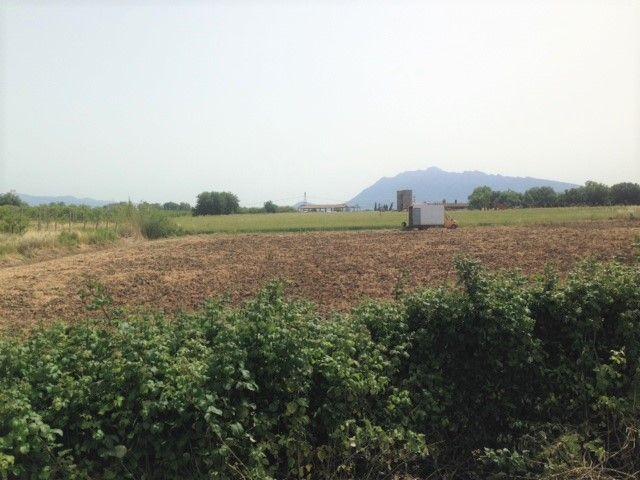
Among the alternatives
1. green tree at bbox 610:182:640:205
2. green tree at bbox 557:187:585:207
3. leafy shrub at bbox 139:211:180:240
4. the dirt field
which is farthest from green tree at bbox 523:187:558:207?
the dirt field

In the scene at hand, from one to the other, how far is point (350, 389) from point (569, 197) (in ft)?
321

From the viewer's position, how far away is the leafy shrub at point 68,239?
2550 cm

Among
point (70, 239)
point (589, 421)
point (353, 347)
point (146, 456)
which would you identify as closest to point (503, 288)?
point (589, 421)

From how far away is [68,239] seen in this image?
2600 cm

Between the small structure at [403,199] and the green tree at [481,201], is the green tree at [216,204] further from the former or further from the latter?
the green tree at [481,201]

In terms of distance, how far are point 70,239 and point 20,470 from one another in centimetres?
2561

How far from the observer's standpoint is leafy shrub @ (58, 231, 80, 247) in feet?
83.7

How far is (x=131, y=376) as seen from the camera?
335 centimetres

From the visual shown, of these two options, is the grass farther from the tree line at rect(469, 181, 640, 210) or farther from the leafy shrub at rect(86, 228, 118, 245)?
the tree line at rect(469, 181, 640, 210)

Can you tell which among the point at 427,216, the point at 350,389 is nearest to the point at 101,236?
the point at 427,216

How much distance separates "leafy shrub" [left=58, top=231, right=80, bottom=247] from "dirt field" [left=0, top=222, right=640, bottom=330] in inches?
130

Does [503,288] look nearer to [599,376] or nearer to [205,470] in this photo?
[599,376]

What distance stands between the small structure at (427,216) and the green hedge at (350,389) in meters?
29.2

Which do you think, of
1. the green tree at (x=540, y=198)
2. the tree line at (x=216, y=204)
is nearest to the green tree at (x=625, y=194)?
the green tree at (x=540, y=198)
